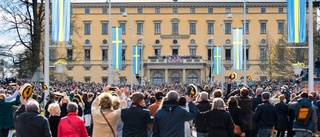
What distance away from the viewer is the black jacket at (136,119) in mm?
11109

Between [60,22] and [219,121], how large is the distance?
1100 centimetres

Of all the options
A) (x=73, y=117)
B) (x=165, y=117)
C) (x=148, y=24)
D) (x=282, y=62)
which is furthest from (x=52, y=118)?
(x=148, y=24)

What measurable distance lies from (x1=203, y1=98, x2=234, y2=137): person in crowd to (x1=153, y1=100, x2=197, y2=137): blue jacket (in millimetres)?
854

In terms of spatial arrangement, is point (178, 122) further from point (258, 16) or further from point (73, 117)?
point (258, 16)

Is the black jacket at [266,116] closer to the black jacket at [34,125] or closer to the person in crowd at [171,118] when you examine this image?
the person in crowd at [171,118]

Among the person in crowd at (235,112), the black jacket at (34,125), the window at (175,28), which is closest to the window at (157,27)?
the window at (175,28)

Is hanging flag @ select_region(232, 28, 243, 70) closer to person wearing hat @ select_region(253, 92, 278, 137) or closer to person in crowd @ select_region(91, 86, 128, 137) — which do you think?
person wearing hat @ select_region(253, 92, 278, 137)

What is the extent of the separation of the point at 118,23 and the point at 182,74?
45.2 ft

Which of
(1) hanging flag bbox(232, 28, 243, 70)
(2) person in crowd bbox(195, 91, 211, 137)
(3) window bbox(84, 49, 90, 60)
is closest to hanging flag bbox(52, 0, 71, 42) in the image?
(2) person in crowd bbox(195, 91, 211, 137)

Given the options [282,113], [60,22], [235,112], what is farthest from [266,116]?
[60,22]

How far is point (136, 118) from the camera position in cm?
1112

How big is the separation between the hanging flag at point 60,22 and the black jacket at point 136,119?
10.6 m

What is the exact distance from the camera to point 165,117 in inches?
427

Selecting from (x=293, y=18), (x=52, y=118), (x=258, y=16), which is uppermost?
(x=258, y=16)
